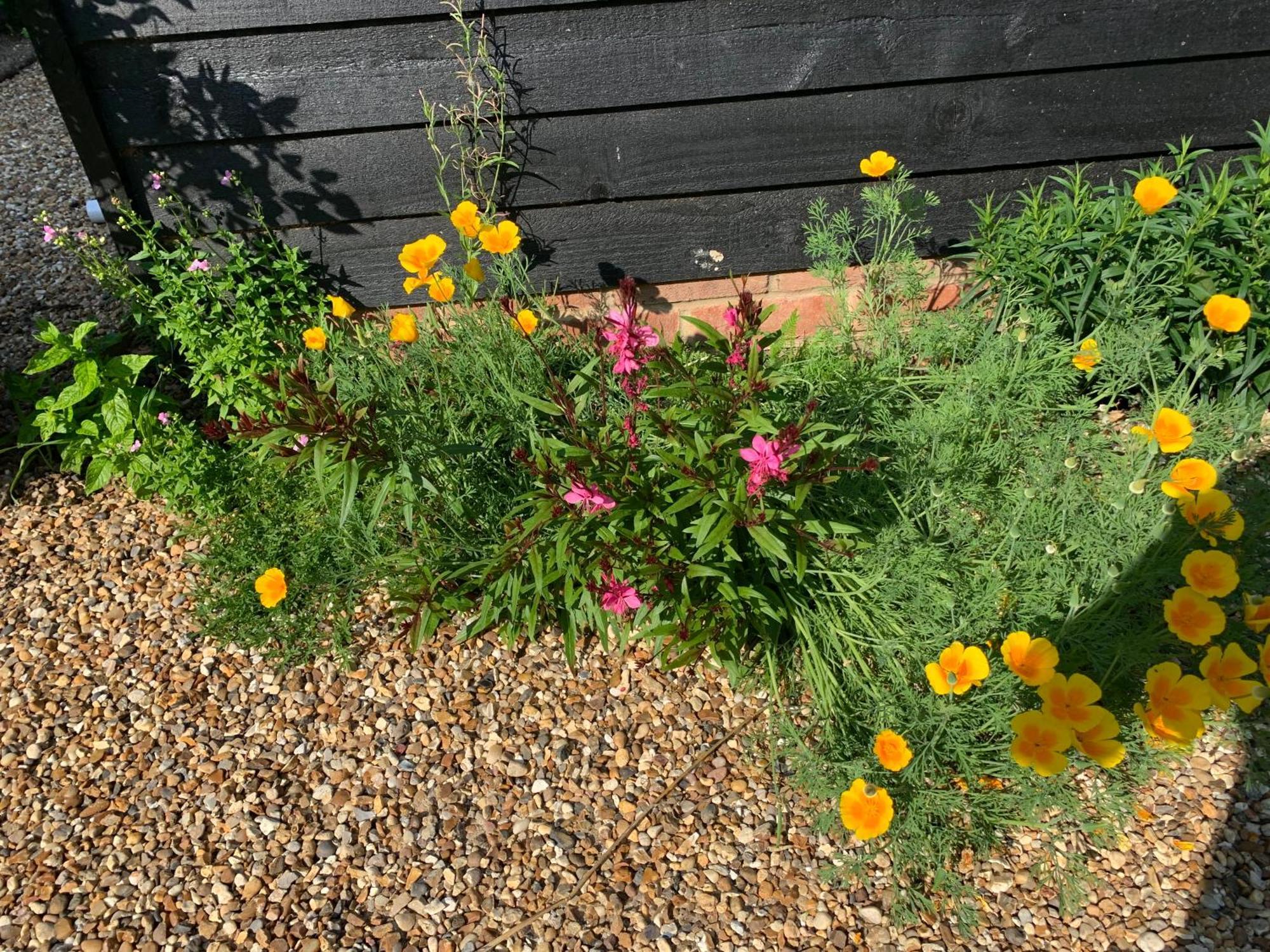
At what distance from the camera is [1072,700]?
172 centimetres

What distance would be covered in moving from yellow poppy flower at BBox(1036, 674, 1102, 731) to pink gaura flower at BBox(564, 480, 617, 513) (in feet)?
3.37

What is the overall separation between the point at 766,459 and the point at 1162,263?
1.99 metres

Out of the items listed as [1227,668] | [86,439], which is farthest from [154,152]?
[1227,668]

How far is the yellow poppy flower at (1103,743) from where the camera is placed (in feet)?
5.66

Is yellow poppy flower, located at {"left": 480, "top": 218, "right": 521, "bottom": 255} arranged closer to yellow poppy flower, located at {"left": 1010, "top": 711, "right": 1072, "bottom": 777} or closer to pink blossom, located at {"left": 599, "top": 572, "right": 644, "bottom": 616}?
pink blossom, located at {"left": 599, "top": 572, "right": 644, "bottom": 616}

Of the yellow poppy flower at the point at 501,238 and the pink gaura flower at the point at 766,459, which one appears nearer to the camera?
the pink gaura flower at the point at 766,459

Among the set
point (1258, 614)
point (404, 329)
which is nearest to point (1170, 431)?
point (1258, 614)

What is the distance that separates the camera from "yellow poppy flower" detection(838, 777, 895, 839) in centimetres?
177

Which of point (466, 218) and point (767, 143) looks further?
point (767, 143)

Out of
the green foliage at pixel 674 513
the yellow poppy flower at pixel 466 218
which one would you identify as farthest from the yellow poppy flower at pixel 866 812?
the yellow poppy flower at pixel 466 218

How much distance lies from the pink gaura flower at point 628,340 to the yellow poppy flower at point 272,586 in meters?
1.23

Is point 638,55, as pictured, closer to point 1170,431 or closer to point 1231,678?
point 1170,431

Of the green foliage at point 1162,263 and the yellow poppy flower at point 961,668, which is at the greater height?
the green foliage at point 1162,263

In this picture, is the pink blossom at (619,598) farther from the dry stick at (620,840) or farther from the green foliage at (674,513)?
the dry stick at (620,840)
